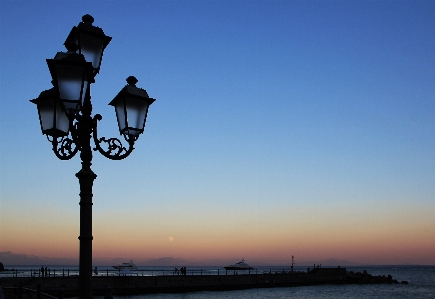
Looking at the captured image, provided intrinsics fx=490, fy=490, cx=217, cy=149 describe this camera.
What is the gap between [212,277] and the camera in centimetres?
6450

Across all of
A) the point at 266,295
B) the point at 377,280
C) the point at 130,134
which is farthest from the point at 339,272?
the point at 130,134

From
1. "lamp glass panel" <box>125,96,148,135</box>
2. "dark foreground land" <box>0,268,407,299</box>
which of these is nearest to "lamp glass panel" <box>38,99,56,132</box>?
"lamp glass panel" <box>125,96,148,135</box>

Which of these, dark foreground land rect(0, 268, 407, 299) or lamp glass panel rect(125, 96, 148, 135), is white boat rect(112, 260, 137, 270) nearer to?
dark foreground land rect(0, 268, 407, 299)

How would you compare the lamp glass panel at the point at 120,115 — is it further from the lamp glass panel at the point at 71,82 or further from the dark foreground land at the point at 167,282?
the dark foreground land at the point at 167,282

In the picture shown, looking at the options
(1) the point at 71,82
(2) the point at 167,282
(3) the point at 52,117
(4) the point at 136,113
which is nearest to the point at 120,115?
(4) the point at 136,113

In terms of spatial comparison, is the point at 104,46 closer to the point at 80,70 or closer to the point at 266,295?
the point at 80,70

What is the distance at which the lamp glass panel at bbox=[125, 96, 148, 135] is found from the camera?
6660 millimetres

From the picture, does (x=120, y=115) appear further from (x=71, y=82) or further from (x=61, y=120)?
(x=71, y=82)

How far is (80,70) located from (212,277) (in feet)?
201

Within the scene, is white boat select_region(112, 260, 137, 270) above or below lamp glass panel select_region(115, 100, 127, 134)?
below

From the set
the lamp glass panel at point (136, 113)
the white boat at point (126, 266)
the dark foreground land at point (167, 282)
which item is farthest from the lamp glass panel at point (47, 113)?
the white boat at point (126, 266)

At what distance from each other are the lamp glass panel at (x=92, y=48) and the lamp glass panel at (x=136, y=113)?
729 mm

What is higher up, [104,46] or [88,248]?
[104,46]

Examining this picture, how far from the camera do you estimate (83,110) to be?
663 centimetres
